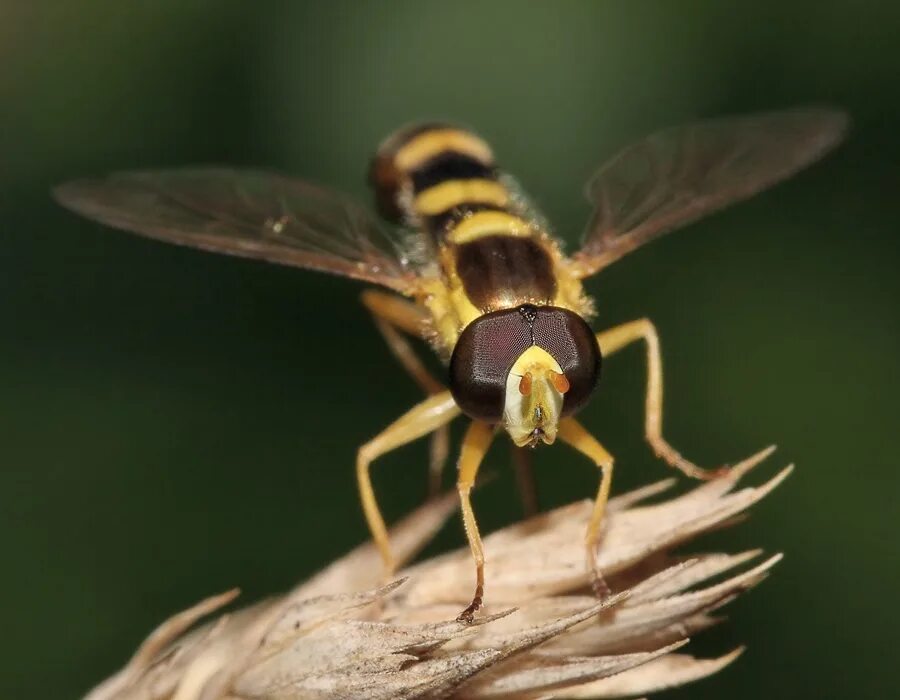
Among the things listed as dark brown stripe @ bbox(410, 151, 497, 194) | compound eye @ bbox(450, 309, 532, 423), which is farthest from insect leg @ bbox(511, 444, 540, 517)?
dark brown stripe @ bbox(410, 151, 497, 194)

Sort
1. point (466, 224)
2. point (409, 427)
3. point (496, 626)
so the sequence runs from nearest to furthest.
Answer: point (496, 626) < point (409, 427) < point (466, 224)

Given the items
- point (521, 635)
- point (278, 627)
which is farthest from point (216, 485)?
point (521, 635)

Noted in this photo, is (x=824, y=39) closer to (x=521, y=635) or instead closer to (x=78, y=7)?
(x=78, y=7)

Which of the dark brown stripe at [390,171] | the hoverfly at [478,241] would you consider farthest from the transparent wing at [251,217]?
the dark brown stripe at [390,171]

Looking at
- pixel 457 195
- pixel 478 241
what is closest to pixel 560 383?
pixel 478 241

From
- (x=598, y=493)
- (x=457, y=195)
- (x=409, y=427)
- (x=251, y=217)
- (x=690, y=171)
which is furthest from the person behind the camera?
(x=457, y=195)

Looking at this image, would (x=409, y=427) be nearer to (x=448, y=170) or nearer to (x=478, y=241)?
(x=478, y=241)

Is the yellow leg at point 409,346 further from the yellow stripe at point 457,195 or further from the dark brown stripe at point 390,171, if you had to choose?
the dark brown stripe at point 390,171
